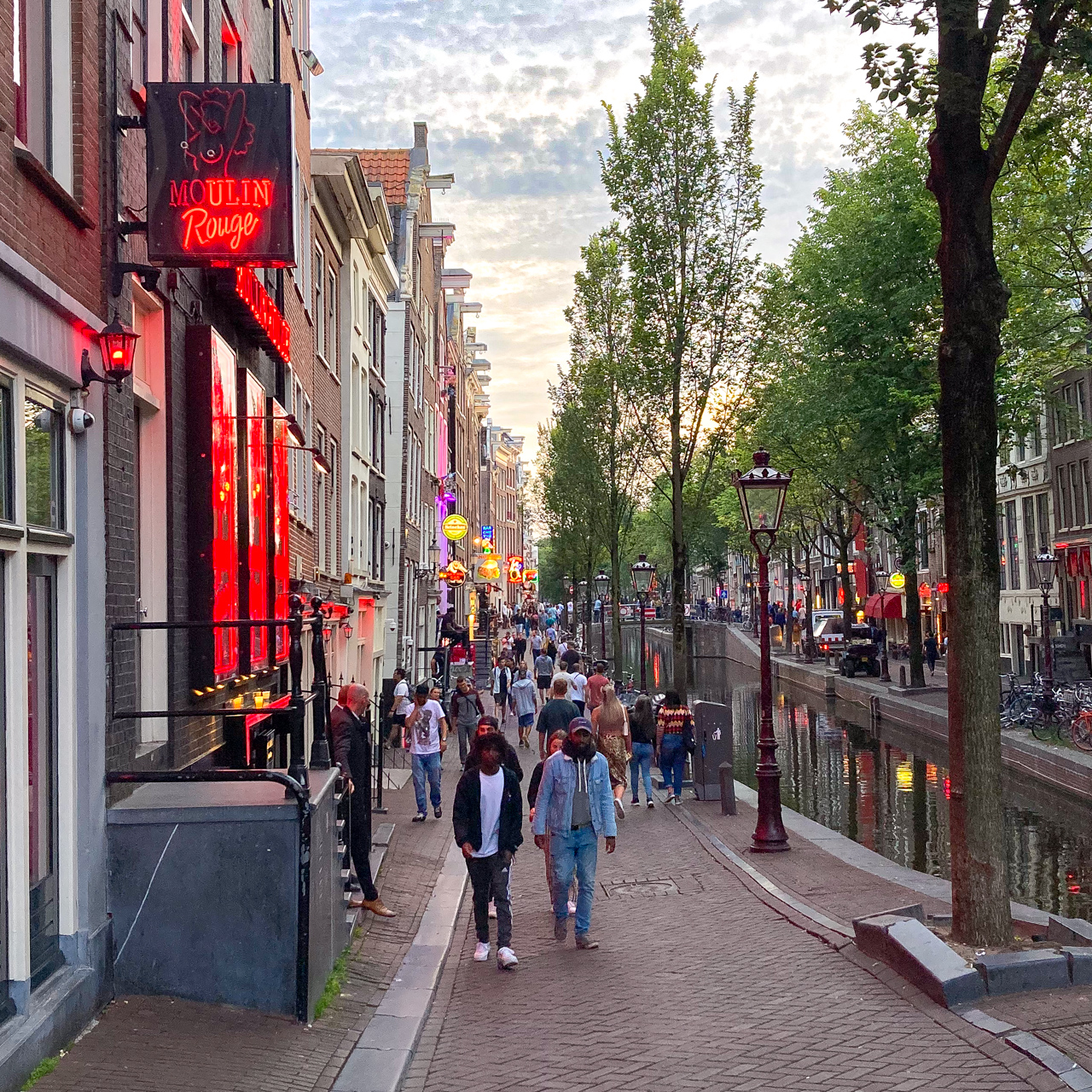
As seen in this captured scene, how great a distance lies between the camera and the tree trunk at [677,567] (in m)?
25.6

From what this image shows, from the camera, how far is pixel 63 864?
729cm

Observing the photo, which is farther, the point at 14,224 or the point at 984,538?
the point at 984,538

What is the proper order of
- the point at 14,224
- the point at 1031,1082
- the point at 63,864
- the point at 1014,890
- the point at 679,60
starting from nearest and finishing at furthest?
the point at 1031,1082
the point at 14,224
the point at 63,864
the point at 1014,890
the point at 679,60

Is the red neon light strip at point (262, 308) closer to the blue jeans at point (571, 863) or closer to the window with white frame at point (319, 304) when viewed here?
the blue jeans at point (571, 863)

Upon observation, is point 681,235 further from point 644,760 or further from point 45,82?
point 45,82

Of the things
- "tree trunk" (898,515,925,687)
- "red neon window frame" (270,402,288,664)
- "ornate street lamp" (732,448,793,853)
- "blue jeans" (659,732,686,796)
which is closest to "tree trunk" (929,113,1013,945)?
"ornate street lamp" (732,448,793,853)

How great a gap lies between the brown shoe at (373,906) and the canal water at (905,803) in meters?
6.98

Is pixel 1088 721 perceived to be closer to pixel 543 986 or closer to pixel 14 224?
pixel 543 986

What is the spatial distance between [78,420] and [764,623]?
10.1 m

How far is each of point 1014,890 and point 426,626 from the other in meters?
32.7

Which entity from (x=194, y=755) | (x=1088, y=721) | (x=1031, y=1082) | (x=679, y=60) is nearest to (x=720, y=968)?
(x=1031, y=1082)

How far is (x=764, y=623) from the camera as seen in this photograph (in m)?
16.0

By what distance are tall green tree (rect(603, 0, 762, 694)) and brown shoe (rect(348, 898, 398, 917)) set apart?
50.2 feet

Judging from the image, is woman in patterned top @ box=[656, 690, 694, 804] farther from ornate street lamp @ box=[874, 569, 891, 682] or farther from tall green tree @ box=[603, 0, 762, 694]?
ornate street lamp @ box=[874, 569, 891, 682]
